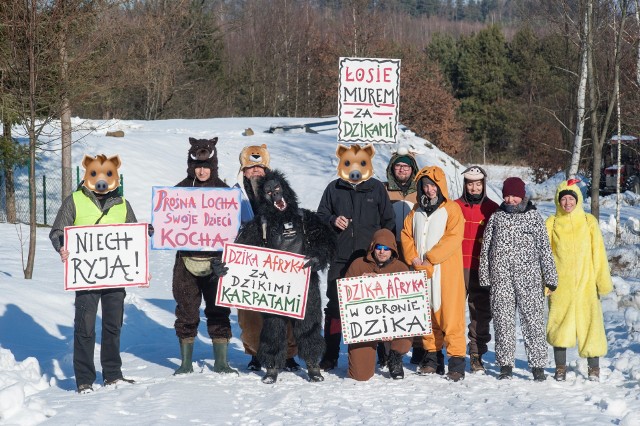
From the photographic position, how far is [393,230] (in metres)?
8.31

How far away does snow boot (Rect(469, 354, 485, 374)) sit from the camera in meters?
8.18

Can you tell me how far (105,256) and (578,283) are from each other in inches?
154

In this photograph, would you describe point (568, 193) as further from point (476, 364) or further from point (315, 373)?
point (315, 373)

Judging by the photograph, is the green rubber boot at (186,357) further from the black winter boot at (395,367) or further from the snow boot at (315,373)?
the black winter boot at (395,367)

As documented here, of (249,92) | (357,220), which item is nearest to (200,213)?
(357,220)

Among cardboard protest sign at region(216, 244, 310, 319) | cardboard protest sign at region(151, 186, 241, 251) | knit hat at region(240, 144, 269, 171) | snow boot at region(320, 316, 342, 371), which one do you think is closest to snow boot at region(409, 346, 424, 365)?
snow boot at region(320, 316, 342, 371)

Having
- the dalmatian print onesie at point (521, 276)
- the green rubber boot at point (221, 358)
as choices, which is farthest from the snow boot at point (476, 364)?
the green rubber boot at point (221, 358)

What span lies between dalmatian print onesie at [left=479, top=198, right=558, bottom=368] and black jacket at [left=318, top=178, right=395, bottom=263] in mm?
1007

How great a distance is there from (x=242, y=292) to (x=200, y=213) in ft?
2.56

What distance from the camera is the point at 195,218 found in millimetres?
7895

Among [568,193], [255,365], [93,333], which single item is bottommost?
[255,365]

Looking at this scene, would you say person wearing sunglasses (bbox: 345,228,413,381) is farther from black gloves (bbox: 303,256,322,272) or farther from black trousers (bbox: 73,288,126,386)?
black trousers (bbox: 73,288,126,386)

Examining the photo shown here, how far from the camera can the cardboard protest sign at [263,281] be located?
764cm

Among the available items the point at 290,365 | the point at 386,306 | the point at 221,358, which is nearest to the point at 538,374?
the point at 386,306
